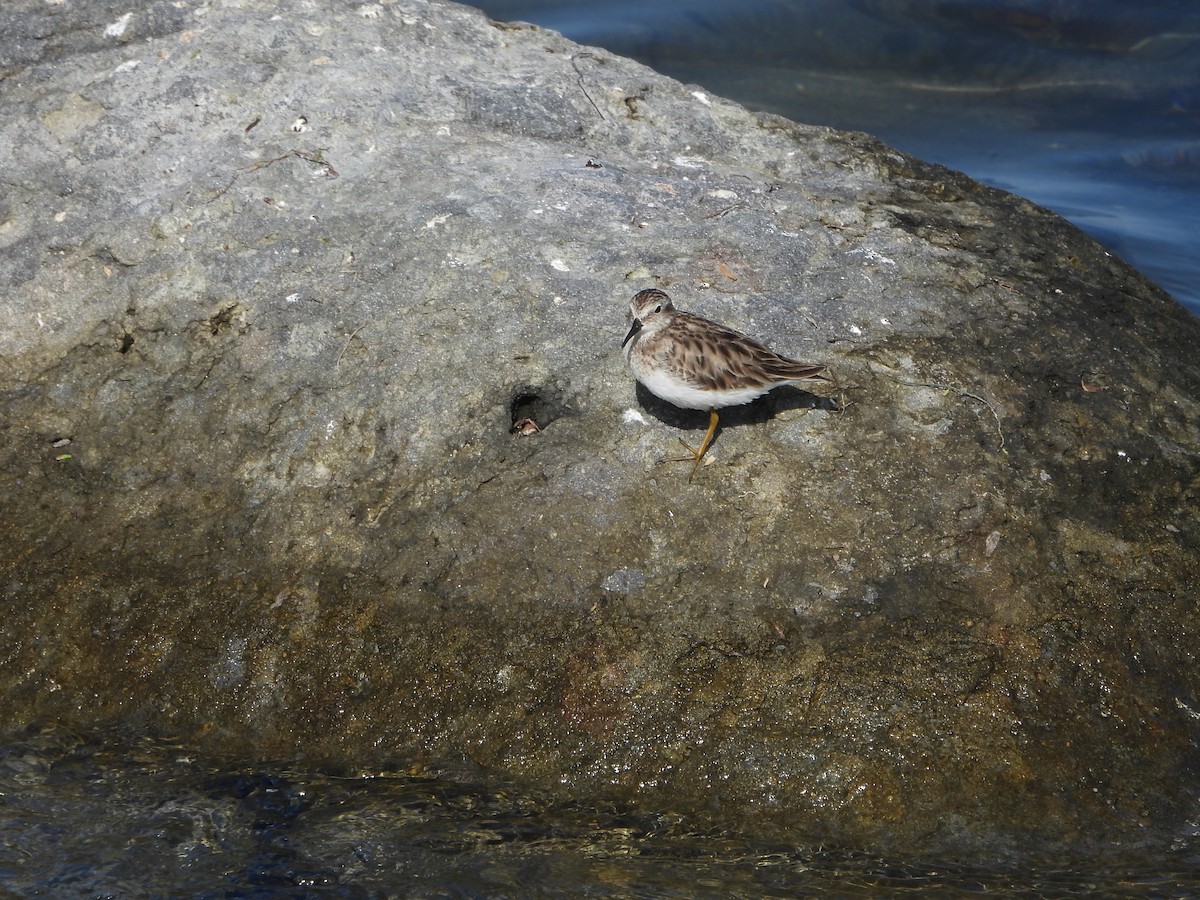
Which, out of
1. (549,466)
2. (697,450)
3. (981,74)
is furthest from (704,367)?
(981,74)

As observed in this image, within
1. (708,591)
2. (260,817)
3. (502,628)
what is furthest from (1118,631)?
(260,817)

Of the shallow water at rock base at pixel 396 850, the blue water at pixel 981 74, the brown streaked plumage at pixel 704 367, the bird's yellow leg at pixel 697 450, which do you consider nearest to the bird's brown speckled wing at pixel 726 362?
the brown streaked plumage at pixel 704 367

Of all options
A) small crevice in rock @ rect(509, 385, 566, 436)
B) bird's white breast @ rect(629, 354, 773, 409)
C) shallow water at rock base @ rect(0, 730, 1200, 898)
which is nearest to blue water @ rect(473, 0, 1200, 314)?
bird's white breast @ rect(629, 354, 773, 409)

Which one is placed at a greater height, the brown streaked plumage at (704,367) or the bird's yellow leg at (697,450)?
the brown streaked plumage at (704,367)

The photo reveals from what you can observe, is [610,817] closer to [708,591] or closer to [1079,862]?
[708,591]

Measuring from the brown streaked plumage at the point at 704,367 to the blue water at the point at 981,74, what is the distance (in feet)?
24.3

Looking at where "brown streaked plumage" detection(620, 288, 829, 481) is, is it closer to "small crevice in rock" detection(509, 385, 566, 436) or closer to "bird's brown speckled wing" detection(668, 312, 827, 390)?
"bird's brown speckled wing" detection(668, 312, 827, 390)

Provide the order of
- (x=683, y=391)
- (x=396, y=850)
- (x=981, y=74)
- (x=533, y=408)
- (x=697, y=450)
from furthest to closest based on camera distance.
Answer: (x=981, y=74) < (x=533, y=408) < (x=697, y=450) < (x=683, y=391) < (x=396, y=850)

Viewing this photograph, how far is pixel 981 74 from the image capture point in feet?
43.8

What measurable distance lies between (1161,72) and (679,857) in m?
12.1

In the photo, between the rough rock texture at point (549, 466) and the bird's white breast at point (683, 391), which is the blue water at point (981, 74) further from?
the bird's white breast at point (683, 391)

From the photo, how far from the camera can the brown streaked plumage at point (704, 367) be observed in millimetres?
5008

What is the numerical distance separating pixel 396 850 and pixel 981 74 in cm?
1220

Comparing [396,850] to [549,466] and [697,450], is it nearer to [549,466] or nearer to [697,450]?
[549,466]
